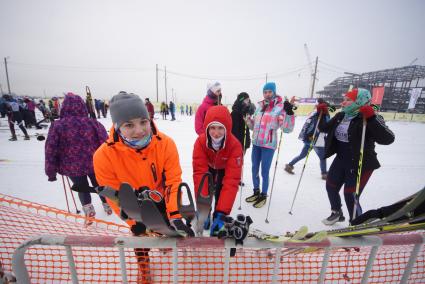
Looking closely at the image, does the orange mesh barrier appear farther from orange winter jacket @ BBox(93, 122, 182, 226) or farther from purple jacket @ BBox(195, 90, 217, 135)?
purple jacket @ BBox(195, 90, 217, 135)

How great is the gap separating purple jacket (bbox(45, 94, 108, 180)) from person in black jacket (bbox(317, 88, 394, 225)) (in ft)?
11.4

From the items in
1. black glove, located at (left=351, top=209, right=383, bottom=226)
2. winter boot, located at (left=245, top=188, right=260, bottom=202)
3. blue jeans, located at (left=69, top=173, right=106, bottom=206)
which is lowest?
winter boot, located at (left=245, top=188, right=260, bottom=202)

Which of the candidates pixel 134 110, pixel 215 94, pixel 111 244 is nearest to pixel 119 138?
pixel 134 110

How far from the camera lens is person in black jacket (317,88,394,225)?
2207 mm

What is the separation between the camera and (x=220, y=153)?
2158mm

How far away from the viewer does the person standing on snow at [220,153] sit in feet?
6.35

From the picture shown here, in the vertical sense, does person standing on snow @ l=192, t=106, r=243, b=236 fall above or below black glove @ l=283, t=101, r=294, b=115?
below

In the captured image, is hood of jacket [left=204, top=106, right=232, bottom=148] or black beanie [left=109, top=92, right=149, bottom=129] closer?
black beanie [left=109, top=92, right=149, bottom=129]

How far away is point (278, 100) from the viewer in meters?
3.20

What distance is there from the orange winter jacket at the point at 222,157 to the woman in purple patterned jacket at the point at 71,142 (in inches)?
66.1

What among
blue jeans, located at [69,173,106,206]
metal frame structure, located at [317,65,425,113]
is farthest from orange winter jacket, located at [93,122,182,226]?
metal frame structure, located at [317,65,425,113]

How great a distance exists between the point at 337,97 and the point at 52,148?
59971mm

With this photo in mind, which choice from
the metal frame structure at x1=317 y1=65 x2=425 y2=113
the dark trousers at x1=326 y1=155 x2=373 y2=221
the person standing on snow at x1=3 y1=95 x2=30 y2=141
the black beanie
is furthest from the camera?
the metal frame structure at x1=317 y1=65 x2=425 y2=113

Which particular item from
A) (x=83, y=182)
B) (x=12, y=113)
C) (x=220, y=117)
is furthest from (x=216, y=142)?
(x=12, y=113)
